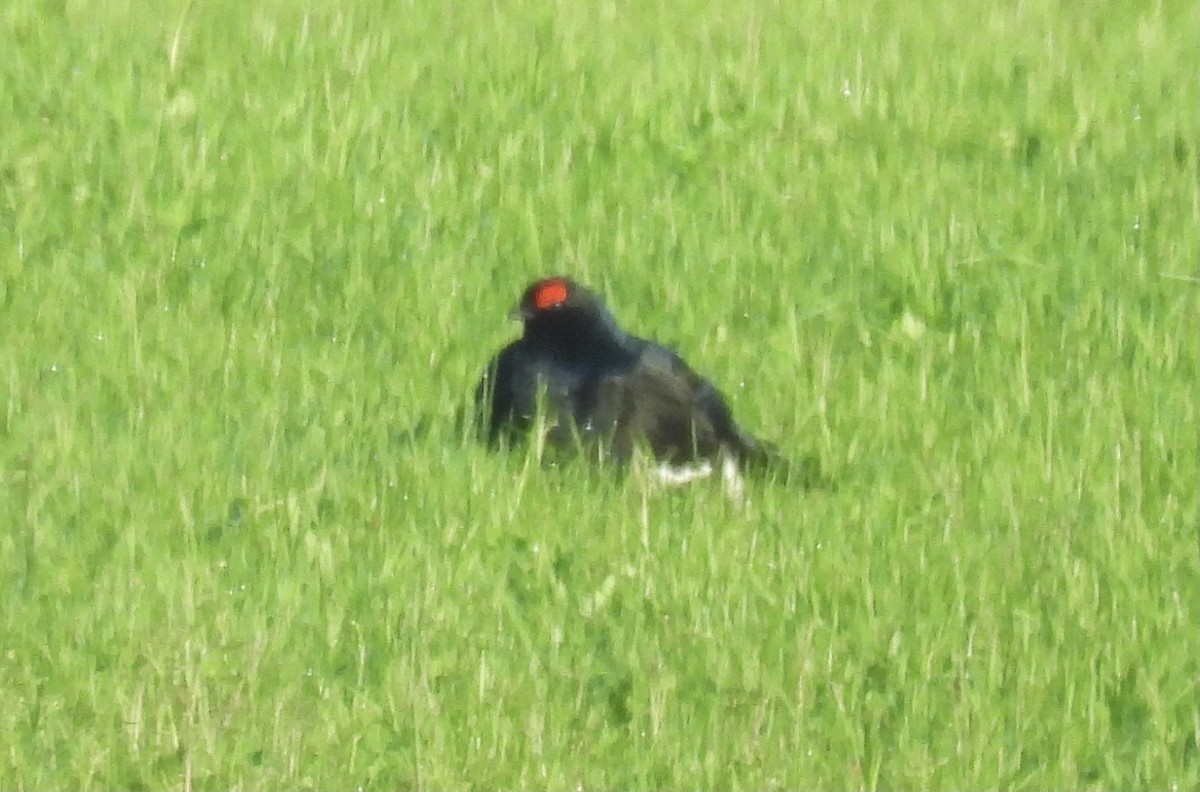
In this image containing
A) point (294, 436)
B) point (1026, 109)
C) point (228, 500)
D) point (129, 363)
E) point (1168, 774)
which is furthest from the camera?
point (1026, 109)

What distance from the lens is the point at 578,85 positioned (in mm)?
9008

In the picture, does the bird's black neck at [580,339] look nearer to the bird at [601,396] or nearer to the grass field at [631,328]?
the bird at [601,396]

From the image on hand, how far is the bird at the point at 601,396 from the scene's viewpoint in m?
6.32

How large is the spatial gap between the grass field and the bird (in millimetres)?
206

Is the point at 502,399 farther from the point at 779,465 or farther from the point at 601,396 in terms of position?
the point at 779,465

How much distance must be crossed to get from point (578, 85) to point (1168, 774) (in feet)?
16.4

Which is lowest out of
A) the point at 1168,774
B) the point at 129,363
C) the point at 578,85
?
the point at 1168,774

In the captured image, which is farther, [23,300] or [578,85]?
[578,85]

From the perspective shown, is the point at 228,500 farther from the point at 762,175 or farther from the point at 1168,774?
the point at 762,175

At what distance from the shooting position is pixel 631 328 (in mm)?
7441

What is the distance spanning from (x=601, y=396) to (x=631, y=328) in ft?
3.13

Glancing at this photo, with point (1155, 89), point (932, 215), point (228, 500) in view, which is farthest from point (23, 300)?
point (1155, 89)

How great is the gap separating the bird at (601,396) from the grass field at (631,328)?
206mm

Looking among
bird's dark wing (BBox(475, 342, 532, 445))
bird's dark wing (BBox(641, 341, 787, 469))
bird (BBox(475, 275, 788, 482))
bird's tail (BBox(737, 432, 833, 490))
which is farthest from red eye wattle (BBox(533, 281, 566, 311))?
bird's tail (BBox(737, 432, 833, 490))
